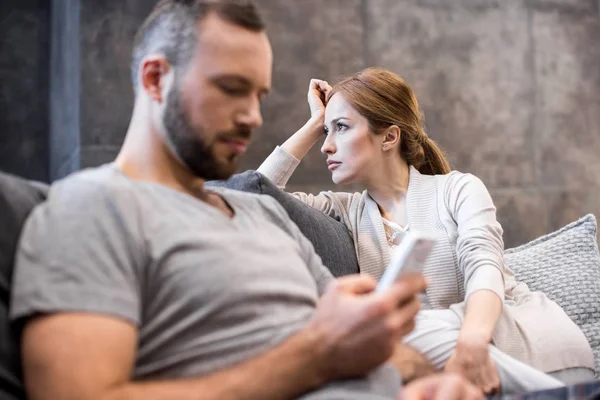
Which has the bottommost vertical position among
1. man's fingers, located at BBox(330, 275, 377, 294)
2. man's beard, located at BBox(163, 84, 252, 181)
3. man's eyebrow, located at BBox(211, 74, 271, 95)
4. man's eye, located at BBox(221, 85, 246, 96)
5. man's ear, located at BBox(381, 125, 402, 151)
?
man's ear, located at BBox(381, 125, 402, 151)

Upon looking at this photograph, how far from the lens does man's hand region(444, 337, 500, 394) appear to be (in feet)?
4.91

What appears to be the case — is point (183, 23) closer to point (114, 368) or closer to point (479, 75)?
point (114, 368)

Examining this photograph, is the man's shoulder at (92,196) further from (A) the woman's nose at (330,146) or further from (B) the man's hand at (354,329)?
(A) the woman's nose at (330,146)

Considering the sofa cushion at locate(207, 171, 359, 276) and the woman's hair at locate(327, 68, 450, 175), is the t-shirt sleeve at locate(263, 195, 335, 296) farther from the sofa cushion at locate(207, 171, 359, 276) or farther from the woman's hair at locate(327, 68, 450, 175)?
the woman's hair at locate(327, 68, 450, 175)

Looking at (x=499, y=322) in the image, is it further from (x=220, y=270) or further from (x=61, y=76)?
(x=61, y=76)

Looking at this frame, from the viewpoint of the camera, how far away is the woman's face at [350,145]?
84.9 inches

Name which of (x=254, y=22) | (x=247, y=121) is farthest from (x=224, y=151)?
(x=254, y=22)

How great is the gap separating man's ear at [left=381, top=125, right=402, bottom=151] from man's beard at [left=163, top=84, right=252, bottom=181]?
1.17m

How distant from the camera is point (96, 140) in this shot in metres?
3.02

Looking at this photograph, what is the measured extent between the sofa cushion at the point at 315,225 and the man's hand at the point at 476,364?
1.15 feet

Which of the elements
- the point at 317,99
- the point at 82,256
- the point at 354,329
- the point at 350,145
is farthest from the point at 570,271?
the point at 82,256

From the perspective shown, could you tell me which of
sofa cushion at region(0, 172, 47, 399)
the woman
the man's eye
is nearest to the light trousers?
the woman

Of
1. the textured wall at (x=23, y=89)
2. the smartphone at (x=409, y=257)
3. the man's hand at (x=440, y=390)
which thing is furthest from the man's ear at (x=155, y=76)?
the textured wall at (x=23, y=89)

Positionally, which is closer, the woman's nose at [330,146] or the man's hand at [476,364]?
the man's hand at [476,364]
